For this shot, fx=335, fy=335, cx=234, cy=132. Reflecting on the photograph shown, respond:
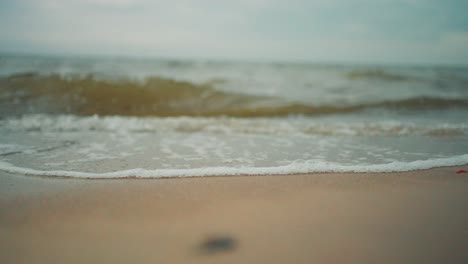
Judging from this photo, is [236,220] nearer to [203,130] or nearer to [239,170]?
[239,170]

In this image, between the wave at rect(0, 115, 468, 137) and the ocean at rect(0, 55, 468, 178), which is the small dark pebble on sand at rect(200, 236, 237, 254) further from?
the wave at rect(0, 115, 468, 137)

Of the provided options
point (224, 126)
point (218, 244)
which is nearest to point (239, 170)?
point (218, 244)

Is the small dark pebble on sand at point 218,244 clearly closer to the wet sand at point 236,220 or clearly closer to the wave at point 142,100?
the wet sand at point 236,220

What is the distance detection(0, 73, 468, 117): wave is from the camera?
8.42 metres

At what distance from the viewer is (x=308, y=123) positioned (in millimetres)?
7070

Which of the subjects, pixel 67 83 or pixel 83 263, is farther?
pixel 67 83

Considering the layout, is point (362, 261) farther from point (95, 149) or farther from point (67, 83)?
point (67, 83)

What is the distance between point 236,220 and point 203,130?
3.84 metres

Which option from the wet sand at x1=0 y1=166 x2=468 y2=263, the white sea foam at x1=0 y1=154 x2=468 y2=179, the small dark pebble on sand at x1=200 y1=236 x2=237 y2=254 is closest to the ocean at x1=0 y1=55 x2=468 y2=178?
the white sea foam at x1=0 y1=154 x2=468 y2=179

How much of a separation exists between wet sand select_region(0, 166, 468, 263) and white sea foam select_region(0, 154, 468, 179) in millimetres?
134

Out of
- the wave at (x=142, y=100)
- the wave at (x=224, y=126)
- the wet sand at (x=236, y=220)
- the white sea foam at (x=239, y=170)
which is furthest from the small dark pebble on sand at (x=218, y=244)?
the wave at (x=142, y=100)

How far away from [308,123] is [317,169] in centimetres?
352

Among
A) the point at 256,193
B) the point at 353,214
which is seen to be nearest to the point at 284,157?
the point at 256,193

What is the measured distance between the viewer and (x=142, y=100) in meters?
9.88
